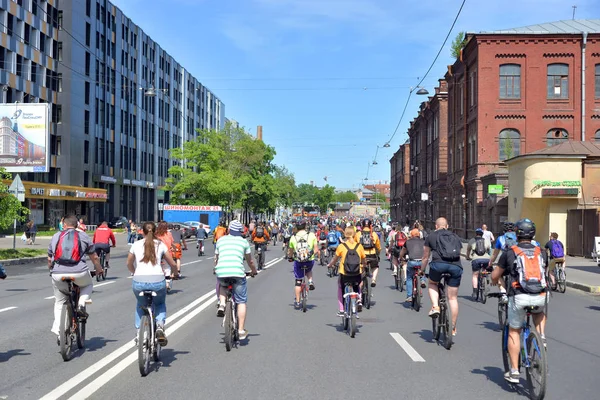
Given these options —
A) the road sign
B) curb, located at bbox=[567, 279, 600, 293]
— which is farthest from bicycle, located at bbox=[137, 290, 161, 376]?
the road sign

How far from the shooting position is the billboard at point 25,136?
109 ft

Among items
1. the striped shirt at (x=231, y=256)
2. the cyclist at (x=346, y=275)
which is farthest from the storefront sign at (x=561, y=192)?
the striped shirt at (x=231, y=256)

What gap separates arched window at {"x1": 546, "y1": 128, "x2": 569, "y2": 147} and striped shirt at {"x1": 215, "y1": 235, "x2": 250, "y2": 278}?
37578mm

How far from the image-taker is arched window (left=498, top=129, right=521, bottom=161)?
42.0 meters

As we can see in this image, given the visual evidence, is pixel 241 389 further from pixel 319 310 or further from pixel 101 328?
pixel 319 310

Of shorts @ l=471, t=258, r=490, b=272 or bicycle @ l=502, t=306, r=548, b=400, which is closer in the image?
bicycle @ l=502, t=306, r=548, b=400

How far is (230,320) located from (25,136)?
2934 centimetres

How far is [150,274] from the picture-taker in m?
7.25

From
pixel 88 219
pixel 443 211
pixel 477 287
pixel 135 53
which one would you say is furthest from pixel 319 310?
pixel 135 53

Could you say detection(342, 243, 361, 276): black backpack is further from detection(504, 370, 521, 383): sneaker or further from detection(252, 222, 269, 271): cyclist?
detection(252, 222, 269, 271): cyclist

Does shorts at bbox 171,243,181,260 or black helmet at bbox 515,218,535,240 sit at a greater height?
black helmet at bbox 515,218,535,240

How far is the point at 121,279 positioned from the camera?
1964 centimetres

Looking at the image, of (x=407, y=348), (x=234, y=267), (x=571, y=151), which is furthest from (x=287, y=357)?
(x=571, y=151)

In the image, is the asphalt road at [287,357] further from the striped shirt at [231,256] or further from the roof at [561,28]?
the roof at [561,28]
